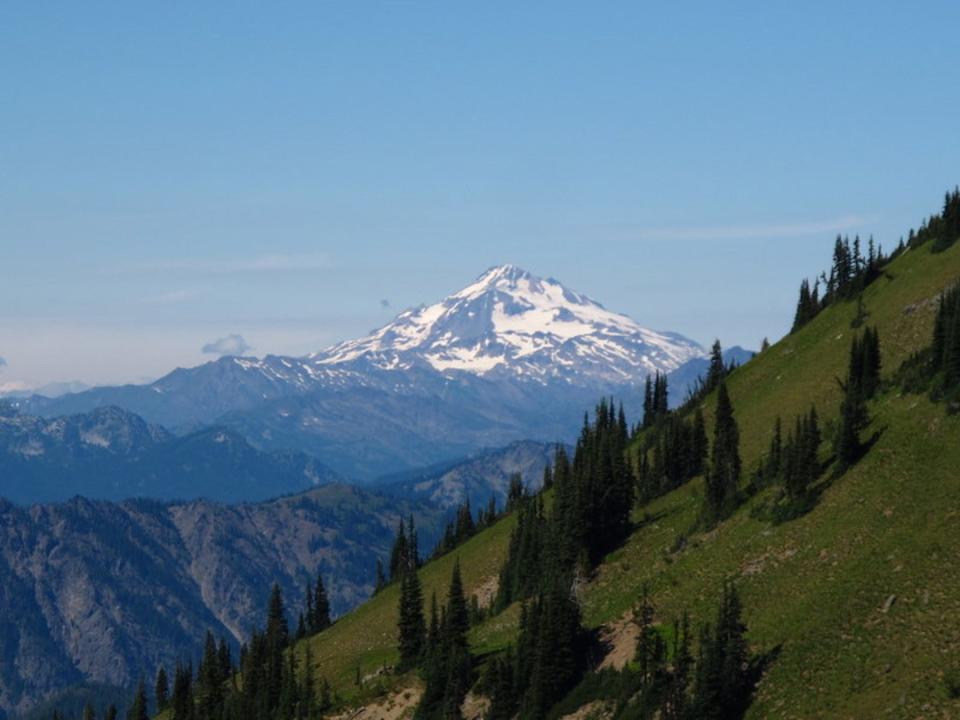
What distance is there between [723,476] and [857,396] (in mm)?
15205

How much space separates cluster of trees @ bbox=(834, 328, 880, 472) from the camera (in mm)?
107875

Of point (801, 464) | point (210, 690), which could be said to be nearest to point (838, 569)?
point (801, 464)

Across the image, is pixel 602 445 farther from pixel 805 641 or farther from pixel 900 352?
pixel 805 641

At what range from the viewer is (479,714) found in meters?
106

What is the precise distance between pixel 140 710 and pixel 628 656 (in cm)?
12198

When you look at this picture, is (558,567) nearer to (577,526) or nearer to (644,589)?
(577,526)

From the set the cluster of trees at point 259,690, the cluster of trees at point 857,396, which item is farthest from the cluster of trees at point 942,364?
the cluster of trees at point 259,690

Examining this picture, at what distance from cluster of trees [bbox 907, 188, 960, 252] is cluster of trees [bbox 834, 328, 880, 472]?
31.6 meters

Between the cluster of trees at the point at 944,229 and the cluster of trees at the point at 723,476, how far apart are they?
46.2 metres

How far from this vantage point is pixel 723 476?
412ft

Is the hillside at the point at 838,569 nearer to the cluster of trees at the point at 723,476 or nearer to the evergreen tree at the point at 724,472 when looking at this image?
the cluster of trees at the point at 723,476

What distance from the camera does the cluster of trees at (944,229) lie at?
167250 mm

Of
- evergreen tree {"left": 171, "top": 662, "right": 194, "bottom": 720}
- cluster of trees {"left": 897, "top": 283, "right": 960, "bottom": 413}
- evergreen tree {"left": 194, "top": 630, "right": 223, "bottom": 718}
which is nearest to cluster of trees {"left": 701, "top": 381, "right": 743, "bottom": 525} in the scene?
cluster of trees {"left": 897, "top": 283, "right": 960, "bottom": 413}

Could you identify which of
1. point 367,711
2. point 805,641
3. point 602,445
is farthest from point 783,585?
point 602,445
